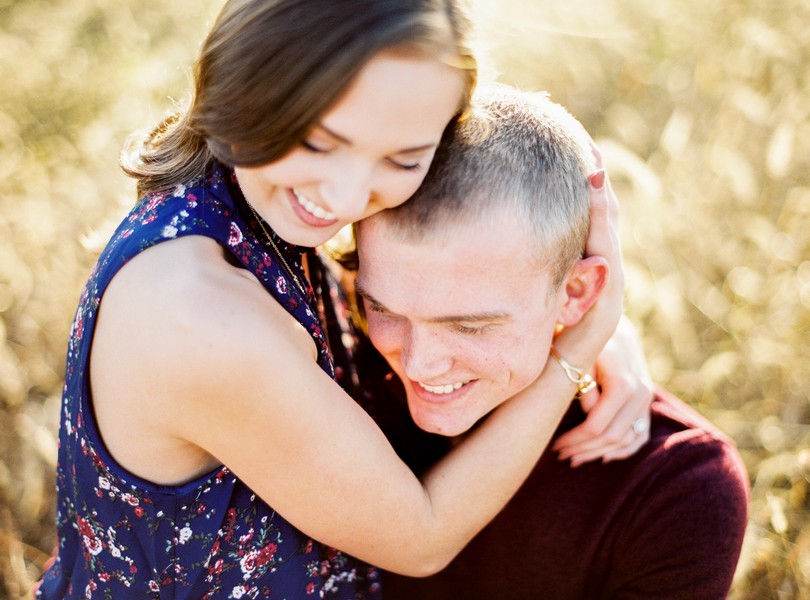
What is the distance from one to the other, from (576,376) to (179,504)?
1.25m

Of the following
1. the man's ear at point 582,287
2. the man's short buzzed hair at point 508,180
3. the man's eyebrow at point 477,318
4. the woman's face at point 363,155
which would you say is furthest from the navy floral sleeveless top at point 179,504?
the man's ear at point 582,287

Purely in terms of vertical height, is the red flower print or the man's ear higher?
the red flower print

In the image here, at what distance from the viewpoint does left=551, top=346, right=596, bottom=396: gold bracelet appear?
2.44m

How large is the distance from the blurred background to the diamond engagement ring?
39.3 inches

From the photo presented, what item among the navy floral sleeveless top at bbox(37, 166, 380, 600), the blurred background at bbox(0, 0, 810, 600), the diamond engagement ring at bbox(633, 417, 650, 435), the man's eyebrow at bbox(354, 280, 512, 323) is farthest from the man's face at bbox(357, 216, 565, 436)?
the blurred background at bbox(0, 0, 810, 600)

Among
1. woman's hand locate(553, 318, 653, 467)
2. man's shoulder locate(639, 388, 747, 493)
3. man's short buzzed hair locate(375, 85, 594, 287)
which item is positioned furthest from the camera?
woman's hand locate(553, 318, 653, 467)

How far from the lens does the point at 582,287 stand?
2439 mm

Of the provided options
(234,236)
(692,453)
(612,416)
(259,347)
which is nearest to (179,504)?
(259,347)

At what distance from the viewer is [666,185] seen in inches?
160

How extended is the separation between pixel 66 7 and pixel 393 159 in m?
3.57

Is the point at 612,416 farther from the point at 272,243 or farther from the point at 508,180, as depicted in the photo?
the point at 272,243

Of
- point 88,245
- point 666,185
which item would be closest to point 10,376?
point 88,245

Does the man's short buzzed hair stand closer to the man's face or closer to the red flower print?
the man's face

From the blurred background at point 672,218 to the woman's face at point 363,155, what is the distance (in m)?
1.55
